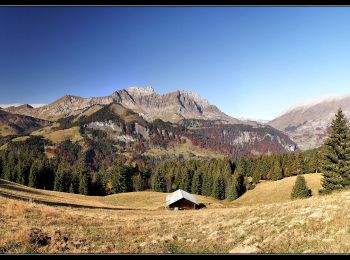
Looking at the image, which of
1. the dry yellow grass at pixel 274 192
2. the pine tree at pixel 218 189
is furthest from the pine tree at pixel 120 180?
the dry yellow grass at pixel 274 192

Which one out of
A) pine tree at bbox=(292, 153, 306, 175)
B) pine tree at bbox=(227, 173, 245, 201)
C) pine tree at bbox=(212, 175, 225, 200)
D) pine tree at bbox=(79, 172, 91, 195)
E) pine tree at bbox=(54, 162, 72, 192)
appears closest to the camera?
pine tree at bbox=(227, 173, 245, 201)

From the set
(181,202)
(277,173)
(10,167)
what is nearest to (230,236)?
(181,202)

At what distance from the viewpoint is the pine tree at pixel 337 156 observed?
232 ft

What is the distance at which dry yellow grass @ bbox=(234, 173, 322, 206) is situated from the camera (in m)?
109

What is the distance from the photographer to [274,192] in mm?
115688

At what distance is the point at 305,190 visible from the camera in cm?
8038

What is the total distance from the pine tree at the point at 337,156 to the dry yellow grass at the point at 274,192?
35026 millimetres

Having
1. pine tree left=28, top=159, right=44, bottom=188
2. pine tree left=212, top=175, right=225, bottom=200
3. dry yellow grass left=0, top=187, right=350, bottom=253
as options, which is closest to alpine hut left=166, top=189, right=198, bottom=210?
pine tree left=212, top=175, right=225, bottom=200

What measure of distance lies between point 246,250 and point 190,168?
5453 inches

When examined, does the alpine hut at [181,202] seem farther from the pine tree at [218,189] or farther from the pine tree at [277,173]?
the pine tree at [277,173]

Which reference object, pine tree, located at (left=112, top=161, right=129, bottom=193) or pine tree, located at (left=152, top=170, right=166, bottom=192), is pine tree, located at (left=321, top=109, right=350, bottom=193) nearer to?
pine tree, located at (left=152, top=170, right=166, bottom=192)

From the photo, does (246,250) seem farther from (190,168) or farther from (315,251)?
(190,168)

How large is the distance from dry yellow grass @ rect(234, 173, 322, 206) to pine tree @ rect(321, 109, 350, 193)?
35.0 meters
